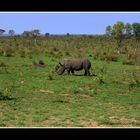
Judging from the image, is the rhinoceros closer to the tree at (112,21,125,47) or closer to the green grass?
the green grass

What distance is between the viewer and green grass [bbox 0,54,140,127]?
795cm

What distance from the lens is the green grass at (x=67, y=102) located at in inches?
313

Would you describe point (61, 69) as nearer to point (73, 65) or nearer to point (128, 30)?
point (73, 65)

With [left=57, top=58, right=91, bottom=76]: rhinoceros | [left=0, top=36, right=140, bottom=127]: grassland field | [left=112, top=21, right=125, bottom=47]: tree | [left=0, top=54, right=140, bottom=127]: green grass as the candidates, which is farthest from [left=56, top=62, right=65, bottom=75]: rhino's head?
[left=112, top=21, right=125, bottom=47]: tree

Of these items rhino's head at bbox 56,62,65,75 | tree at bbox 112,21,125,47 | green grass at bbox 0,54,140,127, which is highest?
tree at bbox 112,21,125,47

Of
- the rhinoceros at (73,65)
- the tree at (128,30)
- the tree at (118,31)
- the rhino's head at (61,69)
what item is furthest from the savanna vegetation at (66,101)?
the tree at (128,30)

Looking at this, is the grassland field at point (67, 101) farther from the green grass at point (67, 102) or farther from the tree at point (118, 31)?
the tree at point (118, 31)

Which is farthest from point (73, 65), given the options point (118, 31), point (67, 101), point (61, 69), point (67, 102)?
point (118, 31)

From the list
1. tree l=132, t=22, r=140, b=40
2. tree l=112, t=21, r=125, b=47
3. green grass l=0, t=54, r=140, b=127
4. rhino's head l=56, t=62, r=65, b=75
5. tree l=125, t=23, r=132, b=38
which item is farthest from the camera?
tree l=132, t=22, r=140, b=40

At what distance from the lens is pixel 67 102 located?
10.4 m
